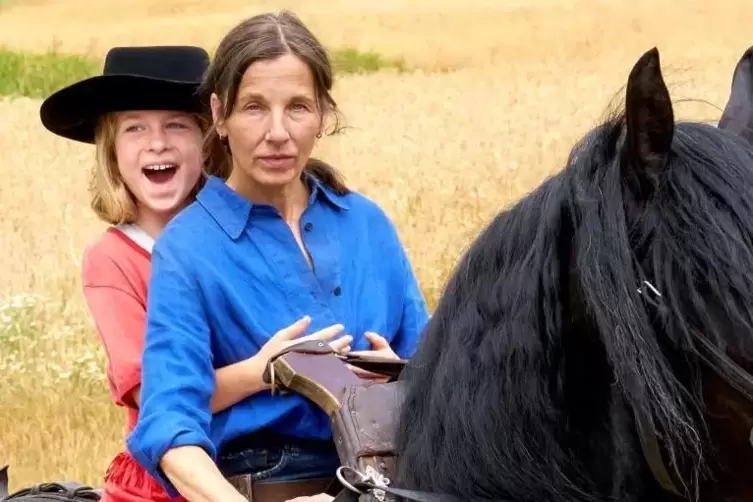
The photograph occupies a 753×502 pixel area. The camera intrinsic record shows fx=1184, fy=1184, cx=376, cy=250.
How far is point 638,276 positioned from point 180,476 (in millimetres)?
1079

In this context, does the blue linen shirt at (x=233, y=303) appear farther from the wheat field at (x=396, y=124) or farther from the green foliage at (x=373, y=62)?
the green foliage at (x=373, y=62)

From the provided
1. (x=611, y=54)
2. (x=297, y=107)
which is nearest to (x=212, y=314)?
(x=297, y=107)

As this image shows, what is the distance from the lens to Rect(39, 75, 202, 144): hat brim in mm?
3379

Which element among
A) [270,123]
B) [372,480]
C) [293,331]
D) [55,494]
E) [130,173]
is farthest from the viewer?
[55,494]

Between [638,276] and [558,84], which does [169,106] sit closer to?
[638,276]

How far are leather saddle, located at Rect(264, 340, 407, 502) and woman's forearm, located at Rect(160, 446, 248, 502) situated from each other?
208 millimetres

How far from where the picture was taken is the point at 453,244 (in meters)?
7.30

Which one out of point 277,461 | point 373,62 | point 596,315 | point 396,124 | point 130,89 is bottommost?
point 277,461

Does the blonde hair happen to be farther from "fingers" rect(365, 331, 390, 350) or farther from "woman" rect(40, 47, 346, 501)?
"fingers" rect(365, 331, 390, 350)

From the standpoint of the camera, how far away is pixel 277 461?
8.15 ft

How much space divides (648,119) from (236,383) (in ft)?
3.78

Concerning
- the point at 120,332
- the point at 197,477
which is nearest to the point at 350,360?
the point at 197,477

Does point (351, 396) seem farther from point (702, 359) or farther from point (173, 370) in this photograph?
point (702, 359)

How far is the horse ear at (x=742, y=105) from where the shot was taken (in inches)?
75.3
